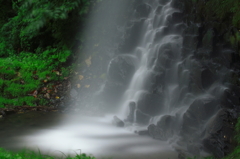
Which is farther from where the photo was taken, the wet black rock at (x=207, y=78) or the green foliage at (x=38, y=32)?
the green foliage at (x=38, y=32)

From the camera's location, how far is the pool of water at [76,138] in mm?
5791

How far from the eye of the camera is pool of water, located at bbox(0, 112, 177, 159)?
5.79 m

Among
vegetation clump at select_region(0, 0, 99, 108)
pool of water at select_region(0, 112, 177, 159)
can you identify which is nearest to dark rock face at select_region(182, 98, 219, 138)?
pool of water at select_region(0, 112, 177, 159)

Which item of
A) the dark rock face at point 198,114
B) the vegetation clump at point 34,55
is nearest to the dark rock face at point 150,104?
the dark rock face at point 198,114

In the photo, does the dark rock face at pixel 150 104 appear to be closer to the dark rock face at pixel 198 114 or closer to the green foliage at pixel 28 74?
the dark rock face at pixel 198 114

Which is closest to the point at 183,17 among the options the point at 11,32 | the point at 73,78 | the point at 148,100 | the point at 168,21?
the point at 168,21

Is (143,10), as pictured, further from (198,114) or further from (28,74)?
(198,114)

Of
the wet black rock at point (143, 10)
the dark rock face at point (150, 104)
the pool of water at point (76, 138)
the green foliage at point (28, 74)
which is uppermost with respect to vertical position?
the wet black rock at point (143, 10)

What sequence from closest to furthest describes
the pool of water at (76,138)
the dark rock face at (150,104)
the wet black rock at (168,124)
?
the pool of water at (76,138) → the wet black rock at (168,124) → the dark rock face at (150,104)

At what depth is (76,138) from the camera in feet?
21.7

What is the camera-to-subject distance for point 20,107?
364 inches

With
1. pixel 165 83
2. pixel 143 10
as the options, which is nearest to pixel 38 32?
pixel 143 10

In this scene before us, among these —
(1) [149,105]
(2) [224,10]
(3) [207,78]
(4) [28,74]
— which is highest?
(2) [224,10]

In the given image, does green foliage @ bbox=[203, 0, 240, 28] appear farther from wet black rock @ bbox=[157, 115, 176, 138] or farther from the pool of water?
the pool of water
